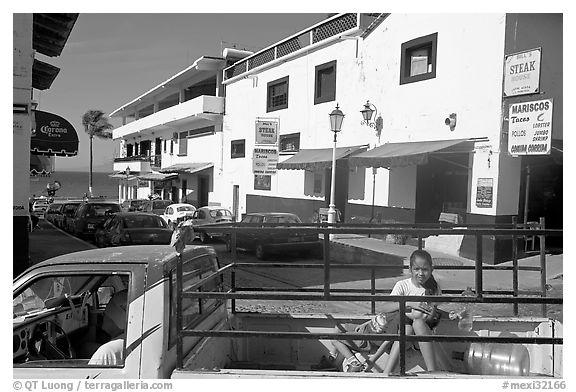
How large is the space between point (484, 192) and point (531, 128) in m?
2.68

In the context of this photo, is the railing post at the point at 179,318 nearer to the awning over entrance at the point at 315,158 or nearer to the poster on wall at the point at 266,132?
the poster on wall at the point at 266,132

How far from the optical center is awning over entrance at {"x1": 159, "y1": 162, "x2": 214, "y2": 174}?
28109 millimetres

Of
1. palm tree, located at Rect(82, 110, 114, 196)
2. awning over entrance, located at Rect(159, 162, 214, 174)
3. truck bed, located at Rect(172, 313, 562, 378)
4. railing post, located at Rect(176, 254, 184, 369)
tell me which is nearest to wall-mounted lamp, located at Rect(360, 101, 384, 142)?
Answer: truck bed, located at Rect(172, 313, 562, 378)

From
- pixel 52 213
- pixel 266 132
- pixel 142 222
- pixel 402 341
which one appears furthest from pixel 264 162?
pixel 52 213

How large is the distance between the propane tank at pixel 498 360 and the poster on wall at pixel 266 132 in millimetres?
10594

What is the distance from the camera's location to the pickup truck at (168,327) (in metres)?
2.75

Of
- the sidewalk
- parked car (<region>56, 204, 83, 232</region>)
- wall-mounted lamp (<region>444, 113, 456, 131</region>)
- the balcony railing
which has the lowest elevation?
the sidewalk

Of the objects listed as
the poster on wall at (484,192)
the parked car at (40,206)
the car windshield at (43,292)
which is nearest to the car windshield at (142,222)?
the poster on wall at (484,192)

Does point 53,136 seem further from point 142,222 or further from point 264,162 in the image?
point 264,162

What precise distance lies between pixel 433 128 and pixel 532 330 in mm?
10679

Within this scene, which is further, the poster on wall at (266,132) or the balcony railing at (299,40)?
the balcony railing at (299,40)

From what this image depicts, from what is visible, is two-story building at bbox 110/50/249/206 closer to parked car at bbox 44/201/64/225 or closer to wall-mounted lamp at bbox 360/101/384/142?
parked car at bbox 44/201/64/225

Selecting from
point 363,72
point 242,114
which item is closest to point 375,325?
point 363,72

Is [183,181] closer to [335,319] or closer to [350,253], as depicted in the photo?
[350,253]
